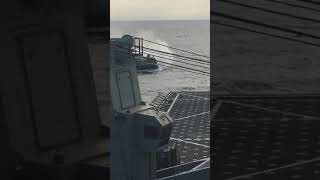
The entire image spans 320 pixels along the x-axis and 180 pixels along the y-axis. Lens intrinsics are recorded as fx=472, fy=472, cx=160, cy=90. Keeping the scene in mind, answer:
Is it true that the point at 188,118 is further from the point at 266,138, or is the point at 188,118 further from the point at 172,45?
the point at 266,138

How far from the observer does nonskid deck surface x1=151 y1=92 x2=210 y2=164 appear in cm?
54

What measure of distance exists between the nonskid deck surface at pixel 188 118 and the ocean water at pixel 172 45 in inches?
0.5

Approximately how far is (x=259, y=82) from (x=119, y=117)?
950 cm

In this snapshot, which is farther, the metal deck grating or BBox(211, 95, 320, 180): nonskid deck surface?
BBox(211, 95, 320, 180): nonskid deck surface

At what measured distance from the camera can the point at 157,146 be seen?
1.77 ft

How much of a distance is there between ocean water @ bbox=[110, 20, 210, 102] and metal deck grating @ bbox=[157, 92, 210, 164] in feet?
0.05

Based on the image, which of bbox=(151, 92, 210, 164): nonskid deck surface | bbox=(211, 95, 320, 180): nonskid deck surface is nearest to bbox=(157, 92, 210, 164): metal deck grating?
bbox=(151, 92, 210, 164): nonskid deck surface

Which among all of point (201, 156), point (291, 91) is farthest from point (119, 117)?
point (291, 91)

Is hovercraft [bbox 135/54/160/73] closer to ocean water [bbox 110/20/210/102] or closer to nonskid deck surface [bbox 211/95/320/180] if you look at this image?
ocean water [bbox 110/20/210/102]

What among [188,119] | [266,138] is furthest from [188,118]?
[266,138]

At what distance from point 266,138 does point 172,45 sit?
5.71m

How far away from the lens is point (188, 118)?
23.6 inches

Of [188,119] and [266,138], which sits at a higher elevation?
[188,119]

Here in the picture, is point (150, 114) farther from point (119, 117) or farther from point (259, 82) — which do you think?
point (259, 82)
